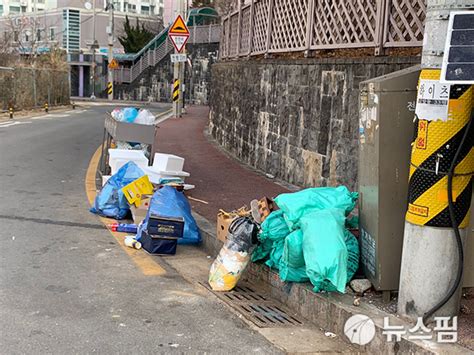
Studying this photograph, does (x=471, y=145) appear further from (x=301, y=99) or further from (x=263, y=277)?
(x=301, y=99)

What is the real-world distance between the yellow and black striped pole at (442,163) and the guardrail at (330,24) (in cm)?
285

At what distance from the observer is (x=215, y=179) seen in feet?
33.4

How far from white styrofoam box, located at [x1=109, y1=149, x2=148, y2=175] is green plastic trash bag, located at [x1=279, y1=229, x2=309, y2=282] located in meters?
4.60

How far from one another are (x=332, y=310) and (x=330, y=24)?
5210 millimetres

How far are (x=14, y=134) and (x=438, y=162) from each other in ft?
50.4

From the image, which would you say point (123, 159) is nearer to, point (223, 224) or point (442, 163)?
point (223, 224)

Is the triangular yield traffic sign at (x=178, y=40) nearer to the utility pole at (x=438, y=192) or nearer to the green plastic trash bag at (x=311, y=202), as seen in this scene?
the green plastic trash bag at (x=311, y=202)

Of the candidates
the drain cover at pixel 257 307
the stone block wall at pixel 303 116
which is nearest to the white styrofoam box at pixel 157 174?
the stone block wall at pixel 303 116

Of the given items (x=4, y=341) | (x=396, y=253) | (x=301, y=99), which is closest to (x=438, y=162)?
(x=396, y=253)

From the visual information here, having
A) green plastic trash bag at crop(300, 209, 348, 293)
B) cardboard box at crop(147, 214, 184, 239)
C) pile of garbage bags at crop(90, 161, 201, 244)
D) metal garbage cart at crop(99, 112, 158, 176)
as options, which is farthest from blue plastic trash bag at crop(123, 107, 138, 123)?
green plastic trash bag at crop(300, 209, 348, 293)

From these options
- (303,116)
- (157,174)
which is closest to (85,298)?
(157,174)

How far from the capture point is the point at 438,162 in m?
3.81

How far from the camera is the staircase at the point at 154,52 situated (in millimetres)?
39094

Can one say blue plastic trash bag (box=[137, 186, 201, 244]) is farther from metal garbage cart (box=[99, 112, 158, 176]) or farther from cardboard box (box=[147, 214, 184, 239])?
metal garbage cart (box=[99, 112, 158, 176])
